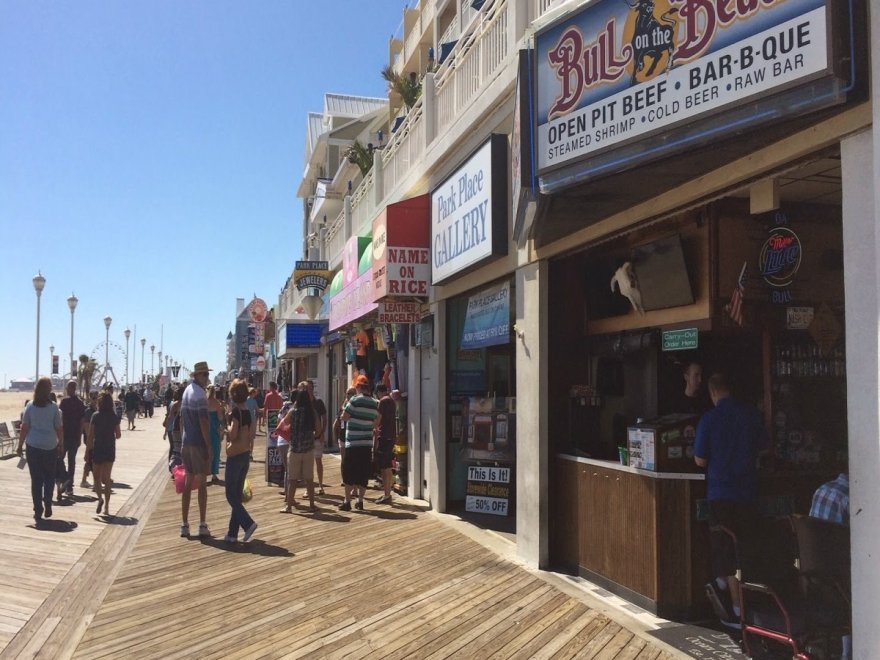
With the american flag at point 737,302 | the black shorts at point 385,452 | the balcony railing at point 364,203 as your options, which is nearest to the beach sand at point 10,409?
the balcony railing at point 364,203

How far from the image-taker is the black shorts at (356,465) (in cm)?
1007

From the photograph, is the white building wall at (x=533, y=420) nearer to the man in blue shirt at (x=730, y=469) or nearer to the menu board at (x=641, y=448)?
the menu board at (x=641, y=448)

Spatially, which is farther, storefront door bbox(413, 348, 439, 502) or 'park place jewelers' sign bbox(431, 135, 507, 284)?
storefront door bbox(413, 348, 439, 502)

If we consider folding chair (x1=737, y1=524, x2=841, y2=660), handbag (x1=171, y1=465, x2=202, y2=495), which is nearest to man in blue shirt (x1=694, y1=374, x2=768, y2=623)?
folding chair (x1=737, y1=524, x2=841, y2=660)

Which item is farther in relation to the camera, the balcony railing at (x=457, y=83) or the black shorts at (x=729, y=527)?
the balcony railing at (x=457, y=83)

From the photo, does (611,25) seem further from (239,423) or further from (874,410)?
(239,423)

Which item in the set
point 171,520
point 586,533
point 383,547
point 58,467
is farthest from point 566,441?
point 58,467

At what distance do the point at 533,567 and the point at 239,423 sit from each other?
3.72m

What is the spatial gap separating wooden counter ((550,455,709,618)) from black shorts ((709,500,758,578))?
341 millimetres

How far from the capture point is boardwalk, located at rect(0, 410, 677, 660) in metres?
5.07

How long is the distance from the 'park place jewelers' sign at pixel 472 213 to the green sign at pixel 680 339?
7.26ft

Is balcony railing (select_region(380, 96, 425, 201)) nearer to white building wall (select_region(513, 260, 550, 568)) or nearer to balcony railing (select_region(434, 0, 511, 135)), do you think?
balcony railing (select_region(434, 0, 511, 135))

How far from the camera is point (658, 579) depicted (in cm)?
547

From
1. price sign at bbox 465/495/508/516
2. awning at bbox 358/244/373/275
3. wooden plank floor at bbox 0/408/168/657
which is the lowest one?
wooden plank floor at bbox 0/408/168/657
